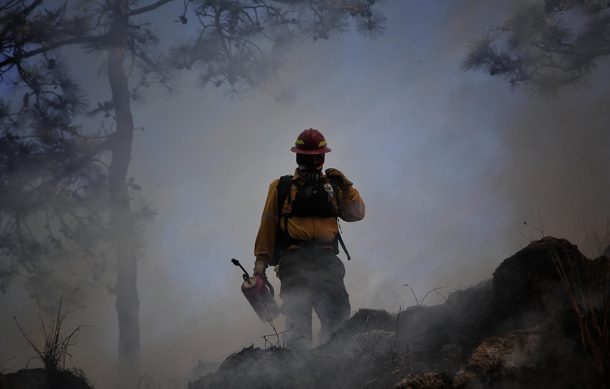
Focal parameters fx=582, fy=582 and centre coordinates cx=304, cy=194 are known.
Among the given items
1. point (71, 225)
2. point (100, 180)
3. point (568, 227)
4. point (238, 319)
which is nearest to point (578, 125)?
point (568, 227)

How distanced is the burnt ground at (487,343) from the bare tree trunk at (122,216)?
5.37 metres

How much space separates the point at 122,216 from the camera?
29.3 ft

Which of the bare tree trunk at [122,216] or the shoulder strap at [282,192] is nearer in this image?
the shoulder strap at [282,192]

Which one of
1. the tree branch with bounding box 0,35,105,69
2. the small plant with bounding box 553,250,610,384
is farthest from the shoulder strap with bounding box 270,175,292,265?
the tree branch with bounding box 0,35,105,69

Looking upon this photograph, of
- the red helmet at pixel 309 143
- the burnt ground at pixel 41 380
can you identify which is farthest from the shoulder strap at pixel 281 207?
the burnt ground at pixel 41 380

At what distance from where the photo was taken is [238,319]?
39.1ft

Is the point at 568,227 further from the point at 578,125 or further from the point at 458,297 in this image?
the point at 458,297

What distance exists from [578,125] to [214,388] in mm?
9101

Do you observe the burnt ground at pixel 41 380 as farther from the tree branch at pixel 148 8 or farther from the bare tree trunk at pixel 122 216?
the tree branch at pixel 148 8

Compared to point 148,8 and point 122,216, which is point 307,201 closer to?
point 122,216

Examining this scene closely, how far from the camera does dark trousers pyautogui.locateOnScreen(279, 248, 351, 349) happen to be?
13.4 ft

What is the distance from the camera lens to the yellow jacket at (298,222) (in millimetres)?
4133

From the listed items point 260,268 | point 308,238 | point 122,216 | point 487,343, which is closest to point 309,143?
point 308,238

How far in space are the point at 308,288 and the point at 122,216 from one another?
5622 millimetres
